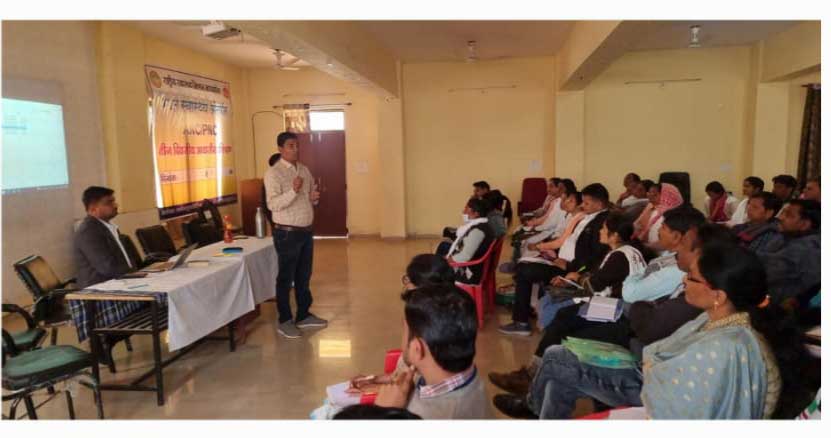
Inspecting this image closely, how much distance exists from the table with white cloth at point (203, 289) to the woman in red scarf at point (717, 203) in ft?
16.4

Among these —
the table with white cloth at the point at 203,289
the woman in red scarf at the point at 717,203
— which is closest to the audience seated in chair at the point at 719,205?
the woman in red scarf at the point at 717,203

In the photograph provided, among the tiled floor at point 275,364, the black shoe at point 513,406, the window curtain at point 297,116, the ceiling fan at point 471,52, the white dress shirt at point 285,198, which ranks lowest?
the tiled floor at point 275,364

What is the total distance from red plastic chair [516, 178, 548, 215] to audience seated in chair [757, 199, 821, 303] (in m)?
→ 4.70

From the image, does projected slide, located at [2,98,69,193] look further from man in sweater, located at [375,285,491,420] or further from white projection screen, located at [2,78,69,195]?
man in sweater, located at [375,285,491,420]

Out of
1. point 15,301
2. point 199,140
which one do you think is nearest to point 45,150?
point 15,301

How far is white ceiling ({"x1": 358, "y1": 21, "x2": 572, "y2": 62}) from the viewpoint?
611cm

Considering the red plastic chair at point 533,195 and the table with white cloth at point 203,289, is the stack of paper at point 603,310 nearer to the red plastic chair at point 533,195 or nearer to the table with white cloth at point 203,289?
the table with white cloth at point 203,289

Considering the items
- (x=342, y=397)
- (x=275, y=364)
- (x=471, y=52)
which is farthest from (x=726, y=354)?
(x=471, y=52)

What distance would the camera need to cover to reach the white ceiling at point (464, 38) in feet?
20.0

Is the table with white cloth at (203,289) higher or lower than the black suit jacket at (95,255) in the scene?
lower

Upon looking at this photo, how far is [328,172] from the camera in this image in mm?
9156

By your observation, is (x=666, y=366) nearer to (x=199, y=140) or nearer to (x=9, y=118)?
(x=9, y=118)

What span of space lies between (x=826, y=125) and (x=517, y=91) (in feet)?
23.9

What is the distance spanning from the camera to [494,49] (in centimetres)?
770
